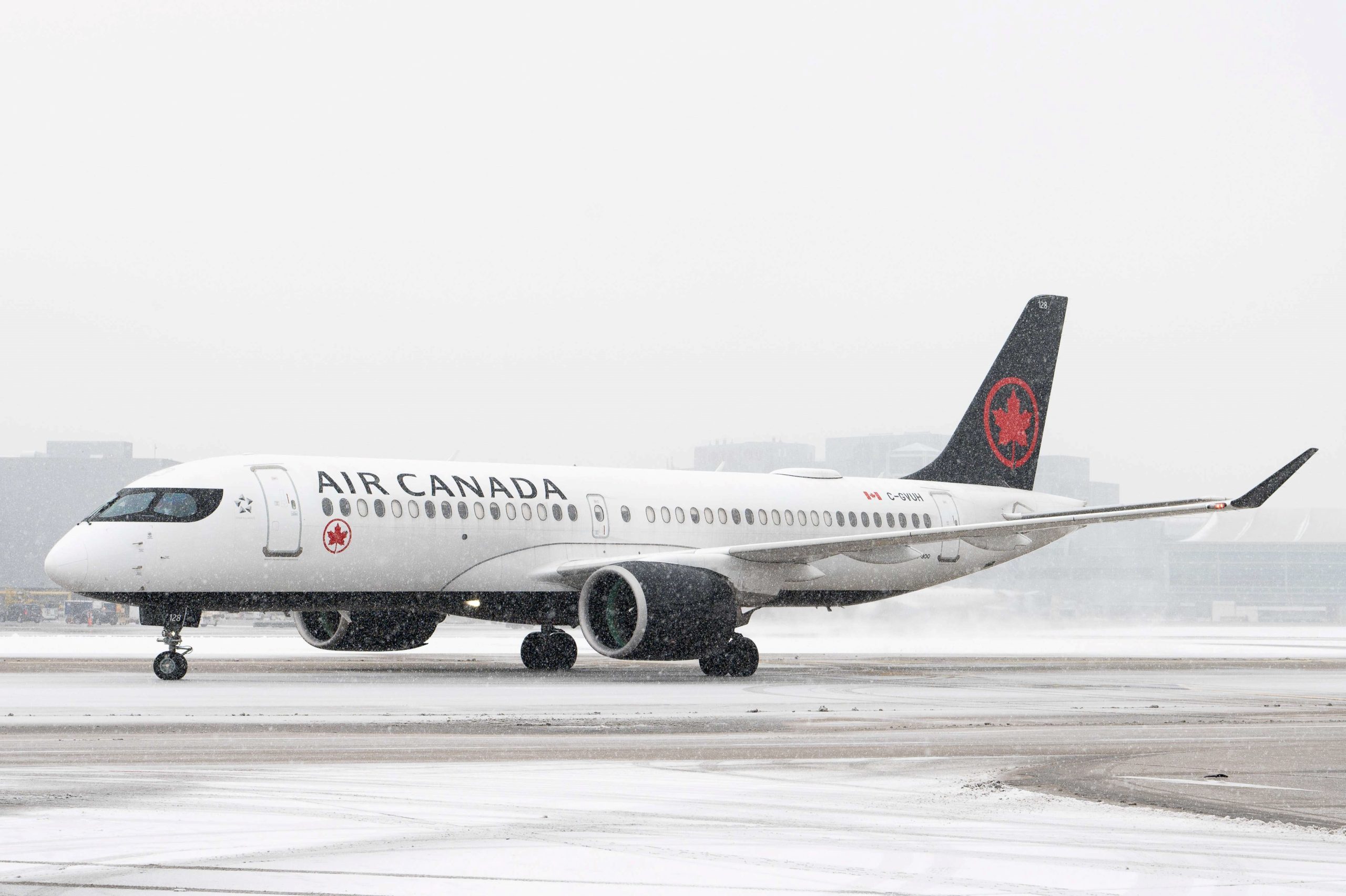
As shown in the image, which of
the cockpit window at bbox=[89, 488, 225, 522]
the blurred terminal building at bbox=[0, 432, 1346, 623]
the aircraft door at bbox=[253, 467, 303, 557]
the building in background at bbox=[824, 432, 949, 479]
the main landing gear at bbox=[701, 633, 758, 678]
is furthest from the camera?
the building in background at bbox=[824, 432, 949, 479]

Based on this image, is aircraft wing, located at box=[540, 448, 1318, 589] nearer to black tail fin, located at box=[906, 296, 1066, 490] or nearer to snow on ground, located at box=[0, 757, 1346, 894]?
black tail fin, located at box=[906, 296, 1066, 490]

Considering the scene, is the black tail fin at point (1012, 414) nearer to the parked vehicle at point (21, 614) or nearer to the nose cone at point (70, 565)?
the nose cone at point (70, 565)

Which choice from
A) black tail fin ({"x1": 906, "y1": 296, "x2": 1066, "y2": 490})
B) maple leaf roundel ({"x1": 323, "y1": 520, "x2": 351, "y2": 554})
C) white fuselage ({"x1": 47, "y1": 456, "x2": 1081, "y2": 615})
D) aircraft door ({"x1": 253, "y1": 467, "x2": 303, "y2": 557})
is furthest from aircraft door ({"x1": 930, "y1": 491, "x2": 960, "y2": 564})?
aircraft door ({"x1": 253, "y1": 467, "x2": 303, "y2": 557})

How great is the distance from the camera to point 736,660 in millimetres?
24938

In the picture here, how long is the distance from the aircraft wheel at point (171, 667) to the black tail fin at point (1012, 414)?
16.7 meters

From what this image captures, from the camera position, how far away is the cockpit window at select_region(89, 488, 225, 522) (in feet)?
75.5

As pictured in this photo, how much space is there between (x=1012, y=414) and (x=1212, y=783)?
25071 millimetres

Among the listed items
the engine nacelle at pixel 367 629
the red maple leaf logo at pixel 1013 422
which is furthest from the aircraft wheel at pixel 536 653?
the red maple leaf logo at pixel 1013 422

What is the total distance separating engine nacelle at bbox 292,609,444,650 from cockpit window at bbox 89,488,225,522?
165 inches

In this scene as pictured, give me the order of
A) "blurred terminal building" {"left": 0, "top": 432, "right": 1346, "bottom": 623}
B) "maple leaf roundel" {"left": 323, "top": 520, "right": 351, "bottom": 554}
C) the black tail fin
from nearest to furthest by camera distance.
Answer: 1. "maple leaf roundel" {"left": 323, "top": 520, "right": 351, "bottom": 554}
2. the black tail fin
3. "blurred terminal building" {"left": 0, "top": 432, "right": 1346, "bottom": 623}

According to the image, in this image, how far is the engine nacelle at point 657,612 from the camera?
23.6m

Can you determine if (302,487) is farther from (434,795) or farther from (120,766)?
(434,795)

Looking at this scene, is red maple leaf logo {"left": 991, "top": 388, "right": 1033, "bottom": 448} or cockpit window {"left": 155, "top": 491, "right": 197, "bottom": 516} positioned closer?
cockpit window {"left": 155, "top": 491, "right": 197, "bottom": 516}

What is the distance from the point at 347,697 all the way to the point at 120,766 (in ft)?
26.2
